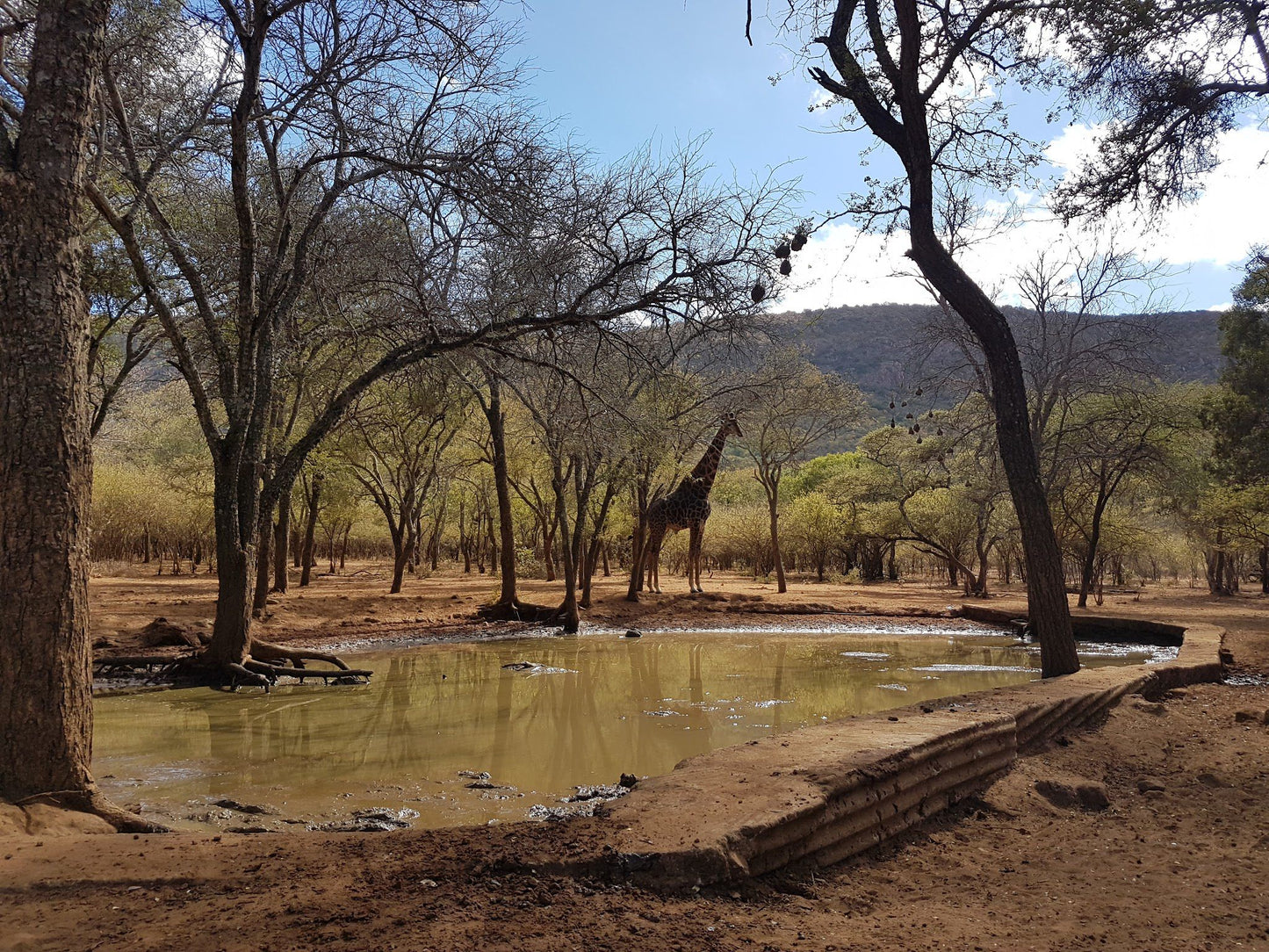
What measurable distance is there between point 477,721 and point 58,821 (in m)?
4.38

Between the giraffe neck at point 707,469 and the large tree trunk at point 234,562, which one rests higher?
the giraffe neck at point 707,469

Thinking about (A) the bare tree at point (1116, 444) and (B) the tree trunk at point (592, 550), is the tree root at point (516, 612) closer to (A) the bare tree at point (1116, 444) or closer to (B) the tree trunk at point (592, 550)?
(B) the tree trunk at point (592, 550)

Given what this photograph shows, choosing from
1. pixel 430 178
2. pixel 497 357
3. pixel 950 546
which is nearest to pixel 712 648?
pixel 497 357

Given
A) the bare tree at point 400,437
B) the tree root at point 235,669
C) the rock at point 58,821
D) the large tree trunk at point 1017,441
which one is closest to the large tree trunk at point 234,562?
the tree root at point 235,669

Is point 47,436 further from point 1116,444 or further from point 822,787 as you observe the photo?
point 1116,444

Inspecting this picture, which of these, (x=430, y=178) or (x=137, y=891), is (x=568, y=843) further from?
(x=430, y=178)

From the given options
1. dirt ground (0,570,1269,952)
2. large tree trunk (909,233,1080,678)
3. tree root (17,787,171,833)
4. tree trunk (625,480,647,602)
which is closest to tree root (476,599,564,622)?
tree trunk (625,480,647,602)

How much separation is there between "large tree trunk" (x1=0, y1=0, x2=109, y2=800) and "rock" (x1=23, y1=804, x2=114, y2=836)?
0.14 m

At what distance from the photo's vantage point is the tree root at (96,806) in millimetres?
4082

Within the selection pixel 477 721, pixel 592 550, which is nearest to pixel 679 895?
pixel 477 721

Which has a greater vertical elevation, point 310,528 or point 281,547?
point 310,528

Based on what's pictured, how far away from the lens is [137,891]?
9.89ft

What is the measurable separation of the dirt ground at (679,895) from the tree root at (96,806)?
514 millimetres

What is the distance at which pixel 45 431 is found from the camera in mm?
4133
